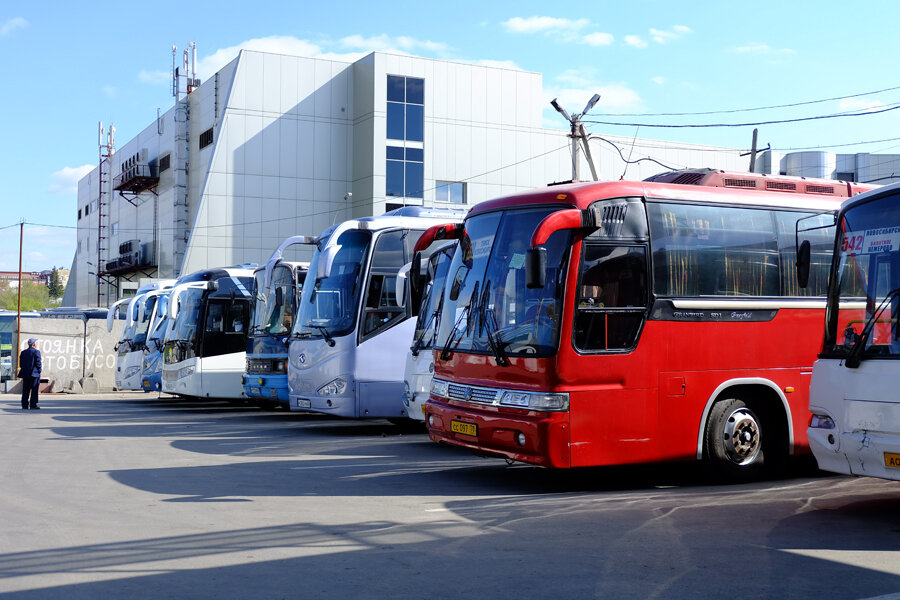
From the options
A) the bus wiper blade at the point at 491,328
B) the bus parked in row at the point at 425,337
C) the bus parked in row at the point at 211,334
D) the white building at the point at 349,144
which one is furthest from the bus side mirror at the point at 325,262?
the white building at the point at 349,144

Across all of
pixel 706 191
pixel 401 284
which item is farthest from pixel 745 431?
pixel 401 284

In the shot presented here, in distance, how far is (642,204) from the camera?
33.2 ft

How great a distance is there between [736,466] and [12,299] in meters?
135

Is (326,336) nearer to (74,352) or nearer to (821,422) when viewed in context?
(821,422)

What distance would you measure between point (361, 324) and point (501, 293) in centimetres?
602

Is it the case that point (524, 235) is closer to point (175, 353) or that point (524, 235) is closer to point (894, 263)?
point (894, 263)

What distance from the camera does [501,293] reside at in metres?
9.81

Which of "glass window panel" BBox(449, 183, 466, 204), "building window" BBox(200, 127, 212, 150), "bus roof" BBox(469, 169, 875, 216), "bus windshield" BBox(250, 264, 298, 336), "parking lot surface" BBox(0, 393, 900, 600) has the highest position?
"building window" BBox(200, 127, 212, 150)

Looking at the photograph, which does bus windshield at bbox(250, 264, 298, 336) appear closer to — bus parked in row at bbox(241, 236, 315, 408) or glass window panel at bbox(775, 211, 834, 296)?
bus parked in row at bbox(241, 236, 315, 408)

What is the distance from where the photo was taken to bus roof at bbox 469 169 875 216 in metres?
9.81

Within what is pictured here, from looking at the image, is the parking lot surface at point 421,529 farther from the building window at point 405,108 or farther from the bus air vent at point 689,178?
the building window at point 405,108

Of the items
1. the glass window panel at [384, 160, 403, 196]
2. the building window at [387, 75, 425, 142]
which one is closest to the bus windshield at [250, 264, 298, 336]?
the glass window panel at [384, 160, 403, 196]

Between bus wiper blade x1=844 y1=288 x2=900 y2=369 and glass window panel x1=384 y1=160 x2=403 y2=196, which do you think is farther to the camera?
glass window panel x1=384 y1=160 x2=403 y2=196

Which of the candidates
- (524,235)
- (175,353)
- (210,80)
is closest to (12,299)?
(210,80)
